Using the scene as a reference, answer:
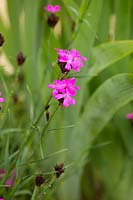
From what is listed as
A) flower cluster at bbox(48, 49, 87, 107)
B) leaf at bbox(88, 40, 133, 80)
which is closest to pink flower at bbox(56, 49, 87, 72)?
flower cluster at bbox(48, 49, 87, 107)

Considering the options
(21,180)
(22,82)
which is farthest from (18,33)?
(21,180)

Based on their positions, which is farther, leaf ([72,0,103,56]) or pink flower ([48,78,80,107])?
leaf ([72,0,103,56])

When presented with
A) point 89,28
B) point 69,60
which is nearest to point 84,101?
point 89,28

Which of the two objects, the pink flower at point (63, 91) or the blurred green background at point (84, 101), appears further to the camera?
the blurred green background at point (84, 101)

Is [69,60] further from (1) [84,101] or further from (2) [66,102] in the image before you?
(1) [84,101]

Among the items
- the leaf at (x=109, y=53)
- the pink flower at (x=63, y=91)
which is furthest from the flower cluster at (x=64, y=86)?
the leaf at (x=109, y=53)

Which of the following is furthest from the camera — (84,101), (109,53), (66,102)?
(84,101)

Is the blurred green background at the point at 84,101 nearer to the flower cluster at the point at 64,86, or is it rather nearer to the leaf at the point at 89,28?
the leaf at the point at 89,28

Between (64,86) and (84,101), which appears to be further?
(84,101)

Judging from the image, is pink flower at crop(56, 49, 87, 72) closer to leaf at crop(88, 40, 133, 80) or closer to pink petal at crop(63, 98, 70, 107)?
pink petal at crop(63, 98, 70, 107)

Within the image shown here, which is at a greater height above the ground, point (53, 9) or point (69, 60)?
point (53, 9)

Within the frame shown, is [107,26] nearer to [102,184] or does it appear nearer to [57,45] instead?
[57,45]
